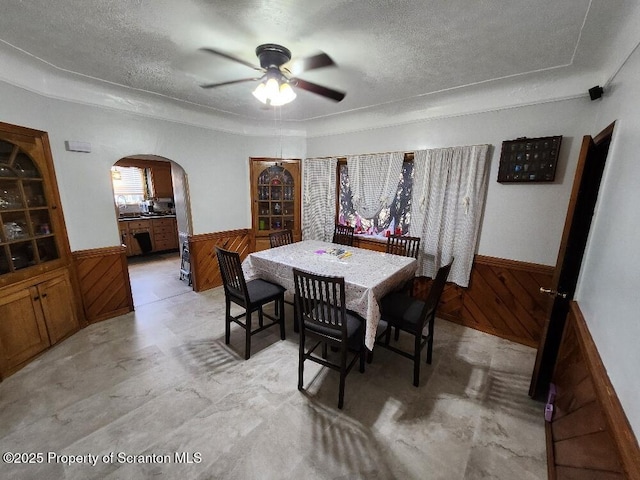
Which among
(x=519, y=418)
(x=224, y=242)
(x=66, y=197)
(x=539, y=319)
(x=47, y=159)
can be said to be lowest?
(x=519, y=418)

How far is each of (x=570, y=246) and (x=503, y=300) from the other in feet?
3.79

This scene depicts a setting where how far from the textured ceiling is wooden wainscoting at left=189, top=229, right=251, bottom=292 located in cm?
204

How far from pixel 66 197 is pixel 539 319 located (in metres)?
4.96

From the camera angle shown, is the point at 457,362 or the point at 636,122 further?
Result: the point at 457,362

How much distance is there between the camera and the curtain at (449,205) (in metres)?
2.70

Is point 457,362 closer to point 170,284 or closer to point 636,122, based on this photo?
point 636,122

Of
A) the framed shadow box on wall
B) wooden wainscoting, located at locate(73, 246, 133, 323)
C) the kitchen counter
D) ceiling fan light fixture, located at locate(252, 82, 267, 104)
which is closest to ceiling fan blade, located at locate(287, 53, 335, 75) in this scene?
ceiling fan light fixture, located at locate(252, 82, 267, 104)

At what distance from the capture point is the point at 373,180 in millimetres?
3471

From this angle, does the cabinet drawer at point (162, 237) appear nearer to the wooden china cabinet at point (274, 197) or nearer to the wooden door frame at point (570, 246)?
the wooden china cabinet at point (274, 197)

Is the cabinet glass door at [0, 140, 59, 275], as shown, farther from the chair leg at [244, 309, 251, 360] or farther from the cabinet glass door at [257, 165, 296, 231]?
the cabinet glass door at [257, 165, 296, 231]

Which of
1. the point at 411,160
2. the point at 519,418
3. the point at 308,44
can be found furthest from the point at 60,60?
the point at 519,418

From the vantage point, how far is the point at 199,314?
3.14 metres

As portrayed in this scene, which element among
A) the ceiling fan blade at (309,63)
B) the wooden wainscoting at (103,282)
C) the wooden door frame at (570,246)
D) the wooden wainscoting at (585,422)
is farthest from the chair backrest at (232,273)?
the wooden door frame at (570,246)

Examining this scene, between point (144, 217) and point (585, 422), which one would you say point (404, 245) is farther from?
point (144, 217)
